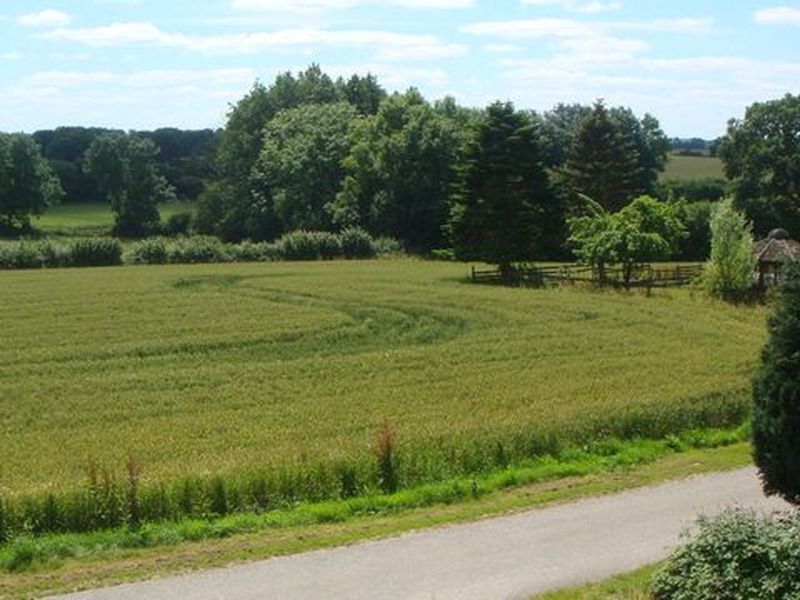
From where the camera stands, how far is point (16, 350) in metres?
38.2

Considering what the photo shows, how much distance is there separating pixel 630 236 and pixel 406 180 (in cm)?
2967

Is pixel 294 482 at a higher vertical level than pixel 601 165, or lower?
lower

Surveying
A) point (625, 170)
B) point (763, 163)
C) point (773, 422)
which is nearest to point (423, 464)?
point (773, 422)

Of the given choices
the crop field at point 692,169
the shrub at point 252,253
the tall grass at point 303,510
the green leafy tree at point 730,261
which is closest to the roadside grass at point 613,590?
the tall grass at point 303,510

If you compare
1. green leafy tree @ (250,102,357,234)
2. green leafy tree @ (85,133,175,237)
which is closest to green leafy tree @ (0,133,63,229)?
green leafy tree @ (85,133,175,237)

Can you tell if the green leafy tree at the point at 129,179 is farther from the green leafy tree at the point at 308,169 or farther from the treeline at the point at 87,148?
the green leafy tree at the point at 308,169

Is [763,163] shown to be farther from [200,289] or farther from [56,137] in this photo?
[56,137]

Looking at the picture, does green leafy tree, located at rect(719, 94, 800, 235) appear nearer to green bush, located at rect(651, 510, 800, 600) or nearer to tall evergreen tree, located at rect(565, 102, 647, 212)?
tall evergreen tree, located at rect(565, 102, 647, 212)

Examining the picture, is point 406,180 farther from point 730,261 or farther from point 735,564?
point 735,564

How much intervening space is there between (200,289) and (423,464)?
1551 inches

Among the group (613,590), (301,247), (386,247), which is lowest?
(613,590)

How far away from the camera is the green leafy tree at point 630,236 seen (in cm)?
5825

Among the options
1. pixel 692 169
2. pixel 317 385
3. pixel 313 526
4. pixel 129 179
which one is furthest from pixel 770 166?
pixel 313 526

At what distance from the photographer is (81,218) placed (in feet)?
426
